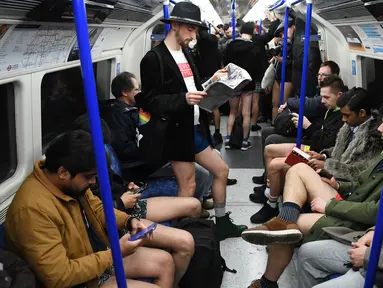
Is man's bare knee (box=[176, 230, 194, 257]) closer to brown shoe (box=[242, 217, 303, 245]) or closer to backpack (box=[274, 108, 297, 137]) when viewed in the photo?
brown shoe (box=[242, 217, 303, 245])

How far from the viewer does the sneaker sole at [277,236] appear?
2441 millimetres

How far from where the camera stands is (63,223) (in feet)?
6.04

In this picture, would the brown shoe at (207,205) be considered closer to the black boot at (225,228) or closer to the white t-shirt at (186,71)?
the black boot at (225,228)

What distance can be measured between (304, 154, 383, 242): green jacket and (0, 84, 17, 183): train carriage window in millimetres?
1818

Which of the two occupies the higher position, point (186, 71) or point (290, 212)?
point (186, 71)

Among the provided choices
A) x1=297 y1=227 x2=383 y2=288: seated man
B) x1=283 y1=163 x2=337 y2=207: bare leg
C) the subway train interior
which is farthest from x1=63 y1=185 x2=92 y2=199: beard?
x1=283 y1=163 x2=337 y2=207: bare leg

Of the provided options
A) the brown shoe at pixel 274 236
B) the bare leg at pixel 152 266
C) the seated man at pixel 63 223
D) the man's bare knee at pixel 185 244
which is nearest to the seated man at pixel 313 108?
the brown shoe at pixel 274 236

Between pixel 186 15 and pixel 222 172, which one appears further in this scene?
pixel 222 172

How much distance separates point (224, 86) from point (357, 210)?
1097 millimetres

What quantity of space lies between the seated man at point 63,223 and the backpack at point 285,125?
249 centimetres

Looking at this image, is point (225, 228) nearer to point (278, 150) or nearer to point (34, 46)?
point (278, 150)

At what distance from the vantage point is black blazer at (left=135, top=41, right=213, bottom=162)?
9.07 ft

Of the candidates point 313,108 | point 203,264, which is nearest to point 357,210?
point 203,264

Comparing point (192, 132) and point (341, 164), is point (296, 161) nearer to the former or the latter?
point (341, 164)
